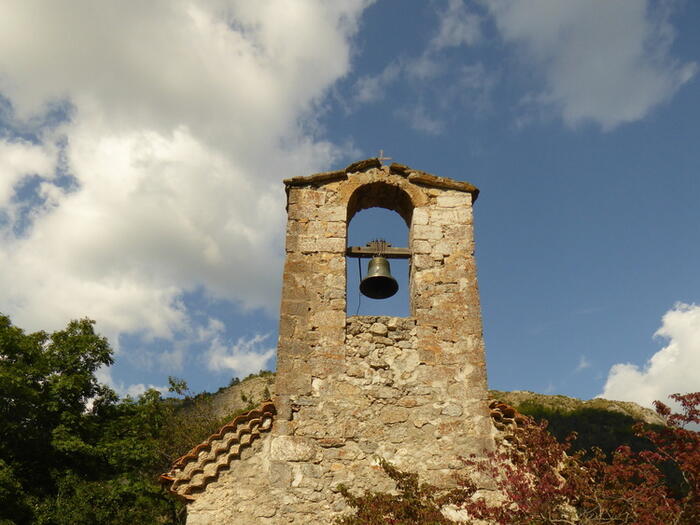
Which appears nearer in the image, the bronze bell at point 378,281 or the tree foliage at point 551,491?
the tree foliage at point 551,491

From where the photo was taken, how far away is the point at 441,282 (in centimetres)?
688

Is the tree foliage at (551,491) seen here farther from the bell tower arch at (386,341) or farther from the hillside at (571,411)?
the hillside at (571,411)

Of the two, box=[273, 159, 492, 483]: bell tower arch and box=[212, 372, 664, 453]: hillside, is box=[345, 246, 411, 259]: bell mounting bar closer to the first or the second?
box=[273, 159, 492, 483]: bell tower arch

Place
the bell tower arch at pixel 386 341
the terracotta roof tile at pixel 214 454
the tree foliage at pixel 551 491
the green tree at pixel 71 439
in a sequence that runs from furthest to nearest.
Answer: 1. the green tree at pixel 71 439
2. the bell tower arch at pixel 386 341
3. the terracotta roof tile at pixel 214 454
4. the tree foliage at pixel 551 491

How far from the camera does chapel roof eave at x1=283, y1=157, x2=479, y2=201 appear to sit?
24.1ft

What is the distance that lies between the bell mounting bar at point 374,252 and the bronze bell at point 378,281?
77mm

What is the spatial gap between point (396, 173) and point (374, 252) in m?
1.08

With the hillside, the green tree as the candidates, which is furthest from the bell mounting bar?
the hillside

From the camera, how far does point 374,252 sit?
741cm

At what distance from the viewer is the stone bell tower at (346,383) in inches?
225

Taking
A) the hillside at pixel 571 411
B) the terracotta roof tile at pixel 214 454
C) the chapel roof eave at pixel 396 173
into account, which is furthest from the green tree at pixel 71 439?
the chapel roof eave at pixel 396 173

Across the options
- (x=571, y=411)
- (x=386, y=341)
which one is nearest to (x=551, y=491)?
(x=386, y=341)

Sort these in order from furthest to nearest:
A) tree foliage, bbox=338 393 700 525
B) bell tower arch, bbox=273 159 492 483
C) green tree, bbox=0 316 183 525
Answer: green tree, bbox=0 316 183 525 < bell tower arch, bbox=273 159 492 483 < tree foliage, bbox=338 393 700 525

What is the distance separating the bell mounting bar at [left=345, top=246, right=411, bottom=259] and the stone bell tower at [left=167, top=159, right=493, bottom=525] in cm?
5
